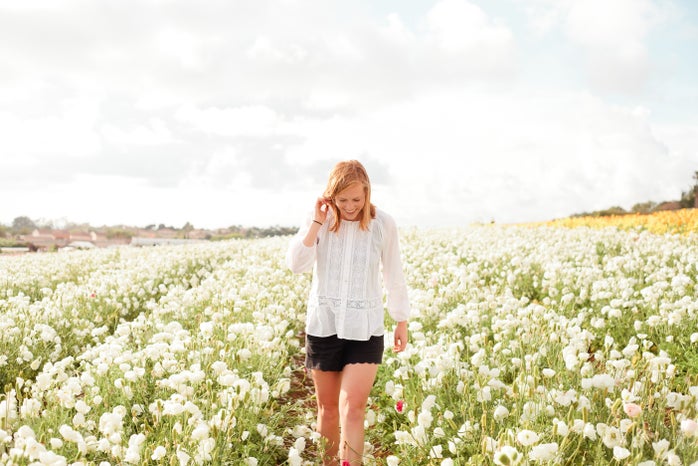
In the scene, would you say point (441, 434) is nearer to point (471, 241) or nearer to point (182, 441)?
point (182, 441)

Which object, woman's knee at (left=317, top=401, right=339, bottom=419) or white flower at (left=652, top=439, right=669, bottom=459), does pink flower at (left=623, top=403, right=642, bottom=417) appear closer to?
white flower at (left=652, top=439, right=669, bottom=459)

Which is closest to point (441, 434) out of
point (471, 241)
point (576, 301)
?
point (576, 301)

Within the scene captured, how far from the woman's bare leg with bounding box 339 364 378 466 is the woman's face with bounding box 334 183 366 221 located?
947 mm

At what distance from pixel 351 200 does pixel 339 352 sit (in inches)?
38.6

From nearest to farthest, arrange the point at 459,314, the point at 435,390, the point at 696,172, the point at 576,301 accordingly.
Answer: the point at 435,390
the point at 459,314
the point at 576,301
the point at 696,172

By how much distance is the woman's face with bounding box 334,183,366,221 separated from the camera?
3.55m

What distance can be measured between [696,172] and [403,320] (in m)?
28.8

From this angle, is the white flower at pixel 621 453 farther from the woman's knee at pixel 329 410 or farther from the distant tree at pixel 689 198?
the distant tree at pixel 689 198

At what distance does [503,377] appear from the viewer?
5.36 m

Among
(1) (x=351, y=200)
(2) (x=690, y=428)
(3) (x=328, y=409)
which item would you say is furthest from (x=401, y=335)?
(2) (x=690, y=428)

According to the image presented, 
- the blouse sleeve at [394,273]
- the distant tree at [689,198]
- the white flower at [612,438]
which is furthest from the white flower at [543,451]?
Answer: the distant tree at [689,198]

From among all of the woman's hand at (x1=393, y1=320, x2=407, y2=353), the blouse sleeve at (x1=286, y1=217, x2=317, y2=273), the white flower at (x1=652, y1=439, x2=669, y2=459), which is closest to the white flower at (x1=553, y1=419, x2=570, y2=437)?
the white flower at (x1=652, y1=439, x2=669, y2=459)

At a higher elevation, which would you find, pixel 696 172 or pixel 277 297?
pixel 696 172

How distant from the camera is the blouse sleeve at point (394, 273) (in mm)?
3889
